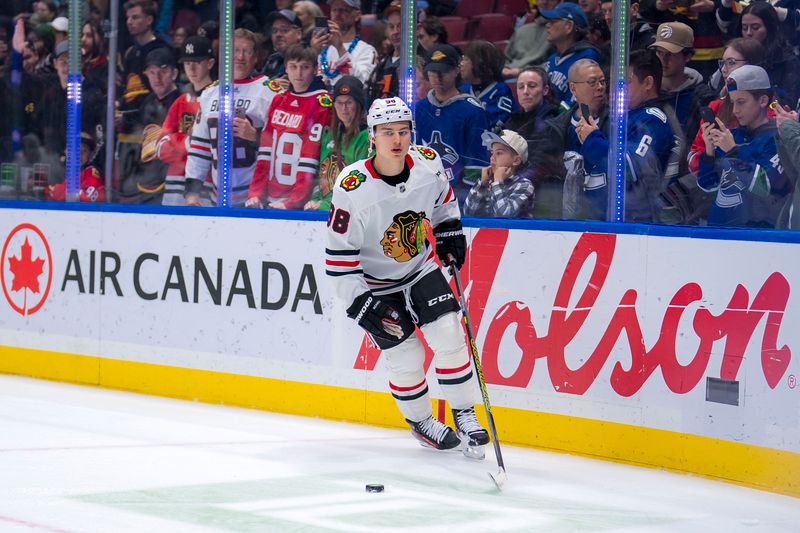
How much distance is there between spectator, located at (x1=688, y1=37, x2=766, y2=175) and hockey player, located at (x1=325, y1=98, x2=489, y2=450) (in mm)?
926

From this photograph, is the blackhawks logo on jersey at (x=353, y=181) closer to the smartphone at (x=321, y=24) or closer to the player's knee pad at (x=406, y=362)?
the player's knee pad at (x=406, y=362)

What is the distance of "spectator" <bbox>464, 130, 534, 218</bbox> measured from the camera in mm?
5277

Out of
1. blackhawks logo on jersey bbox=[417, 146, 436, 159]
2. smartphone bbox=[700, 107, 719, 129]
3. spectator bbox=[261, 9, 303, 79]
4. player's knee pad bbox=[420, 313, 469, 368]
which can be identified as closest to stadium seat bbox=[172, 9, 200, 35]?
spectator bbox=[261, 9, 303, 79]

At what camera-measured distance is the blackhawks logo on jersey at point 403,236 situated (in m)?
4.73

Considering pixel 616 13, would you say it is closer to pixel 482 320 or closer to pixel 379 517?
pixel 482 320

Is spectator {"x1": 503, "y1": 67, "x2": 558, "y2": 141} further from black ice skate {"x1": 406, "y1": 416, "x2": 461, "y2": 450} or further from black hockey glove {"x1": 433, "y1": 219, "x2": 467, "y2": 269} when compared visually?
black ice skate {"x1": 406, "y1": 416, "x2": 461, "y2": 450}

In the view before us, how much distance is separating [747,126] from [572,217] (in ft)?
2.66

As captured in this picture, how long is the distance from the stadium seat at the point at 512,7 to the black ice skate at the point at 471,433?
1.73 m

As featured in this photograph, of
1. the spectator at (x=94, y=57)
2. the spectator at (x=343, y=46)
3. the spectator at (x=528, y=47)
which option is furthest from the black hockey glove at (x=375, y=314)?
the spectator at (x=94, y=57)

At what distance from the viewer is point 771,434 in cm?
421

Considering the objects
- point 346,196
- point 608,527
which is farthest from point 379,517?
point 346,196

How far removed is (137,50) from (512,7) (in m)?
2.22

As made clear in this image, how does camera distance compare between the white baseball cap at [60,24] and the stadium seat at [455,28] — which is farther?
the white baseball cap at [60,24]

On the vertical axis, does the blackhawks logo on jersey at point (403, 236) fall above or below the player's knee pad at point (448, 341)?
above
